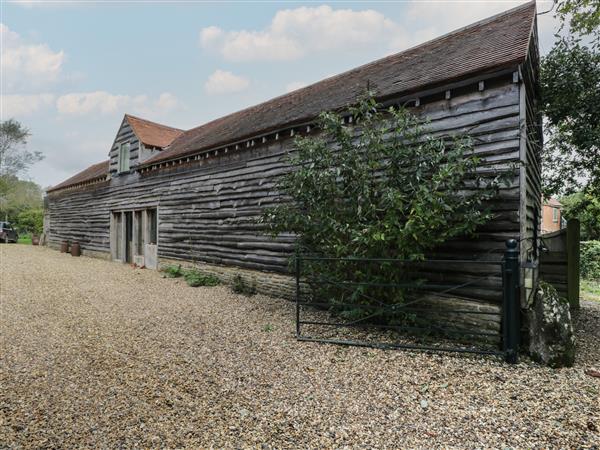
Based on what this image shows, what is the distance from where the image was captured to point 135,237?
1330 centimetres

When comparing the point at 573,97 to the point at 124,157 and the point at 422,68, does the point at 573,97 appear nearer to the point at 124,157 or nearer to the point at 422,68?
the point at 422,68

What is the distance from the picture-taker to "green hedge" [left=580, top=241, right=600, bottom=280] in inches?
501

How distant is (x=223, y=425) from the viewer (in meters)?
2.53

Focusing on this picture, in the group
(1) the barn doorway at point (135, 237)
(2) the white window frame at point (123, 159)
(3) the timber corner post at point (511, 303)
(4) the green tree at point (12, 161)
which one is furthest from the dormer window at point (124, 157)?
(4) the green tree at point (12, 161)

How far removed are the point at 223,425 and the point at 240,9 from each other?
9.12 meters

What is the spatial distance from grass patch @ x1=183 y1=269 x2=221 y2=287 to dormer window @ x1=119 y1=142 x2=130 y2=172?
7.39m

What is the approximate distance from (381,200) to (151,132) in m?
13.3

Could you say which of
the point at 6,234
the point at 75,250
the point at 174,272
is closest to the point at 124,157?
the point at 75,250

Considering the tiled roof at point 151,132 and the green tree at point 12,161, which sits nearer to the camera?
the tiled roof at point 151,132

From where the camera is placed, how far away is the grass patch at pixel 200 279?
8.99 meters

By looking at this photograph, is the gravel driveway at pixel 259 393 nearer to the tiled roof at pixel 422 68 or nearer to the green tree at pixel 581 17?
the tiled roof at pixel 422 68

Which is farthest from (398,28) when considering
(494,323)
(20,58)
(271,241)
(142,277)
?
(20,58)

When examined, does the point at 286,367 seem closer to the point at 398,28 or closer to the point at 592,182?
the point at 592,182

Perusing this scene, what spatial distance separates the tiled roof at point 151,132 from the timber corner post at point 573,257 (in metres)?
14.2
